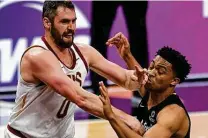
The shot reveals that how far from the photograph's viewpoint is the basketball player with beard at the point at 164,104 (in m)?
4.36

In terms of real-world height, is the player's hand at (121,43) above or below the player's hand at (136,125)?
above

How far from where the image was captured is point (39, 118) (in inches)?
183

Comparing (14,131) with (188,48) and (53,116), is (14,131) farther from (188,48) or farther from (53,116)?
(188,48)

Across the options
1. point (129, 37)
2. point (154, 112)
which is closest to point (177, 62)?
point (154, 112)

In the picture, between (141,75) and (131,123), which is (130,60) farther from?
(131,123)

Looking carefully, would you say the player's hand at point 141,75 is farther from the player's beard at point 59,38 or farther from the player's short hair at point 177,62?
the player's beard at point 59,38

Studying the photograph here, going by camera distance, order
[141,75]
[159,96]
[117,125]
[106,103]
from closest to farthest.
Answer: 1. [106,103]
2. [117,125]
3. [141,75]
4. [159,96]

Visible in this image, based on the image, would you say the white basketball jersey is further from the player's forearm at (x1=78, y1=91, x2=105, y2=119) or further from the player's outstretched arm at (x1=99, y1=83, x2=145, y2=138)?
the player's outstretched arm at (x1=99, y1=83, x2=145, y2=138)

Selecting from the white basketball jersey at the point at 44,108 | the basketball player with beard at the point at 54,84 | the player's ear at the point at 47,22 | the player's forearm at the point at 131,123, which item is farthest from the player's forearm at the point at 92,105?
the player's ear at the point at 47,22

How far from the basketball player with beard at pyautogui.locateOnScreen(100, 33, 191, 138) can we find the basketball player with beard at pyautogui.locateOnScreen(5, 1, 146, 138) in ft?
0.39

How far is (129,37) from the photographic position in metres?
7.52

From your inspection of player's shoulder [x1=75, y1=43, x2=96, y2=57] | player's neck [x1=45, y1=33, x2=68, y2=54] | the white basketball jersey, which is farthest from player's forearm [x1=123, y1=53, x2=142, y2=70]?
player's neck [x1=45, y1=33, x2=68, y2=54]

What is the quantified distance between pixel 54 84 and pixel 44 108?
1.10 feet

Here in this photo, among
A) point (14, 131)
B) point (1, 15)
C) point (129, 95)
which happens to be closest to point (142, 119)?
point (14, 131)
